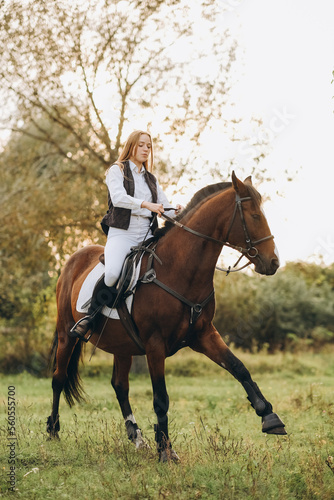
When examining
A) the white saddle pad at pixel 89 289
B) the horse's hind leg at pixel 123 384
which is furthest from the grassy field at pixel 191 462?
the white saddle pad at pixel 89 289

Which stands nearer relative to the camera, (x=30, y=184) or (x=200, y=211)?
(x=200, y=211)

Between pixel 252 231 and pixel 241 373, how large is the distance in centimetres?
133

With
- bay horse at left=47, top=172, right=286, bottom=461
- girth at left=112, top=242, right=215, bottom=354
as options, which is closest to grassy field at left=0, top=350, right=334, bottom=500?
bay horse at left=47, top=172, right=286, bottom=461

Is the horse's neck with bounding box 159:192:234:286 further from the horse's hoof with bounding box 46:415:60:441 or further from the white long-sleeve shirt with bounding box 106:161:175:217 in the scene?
the horse's hoof with bounding box 46:415:60:441

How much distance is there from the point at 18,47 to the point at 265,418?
39.2 ft

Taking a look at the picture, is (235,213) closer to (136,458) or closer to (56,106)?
(136,458)

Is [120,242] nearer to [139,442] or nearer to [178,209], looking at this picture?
[178,209]

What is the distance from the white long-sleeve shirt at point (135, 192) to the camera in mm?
5934

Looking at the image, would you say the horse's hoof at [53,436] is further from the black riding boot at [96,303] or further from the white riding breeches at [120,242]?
the white riding breeches at [120,242]

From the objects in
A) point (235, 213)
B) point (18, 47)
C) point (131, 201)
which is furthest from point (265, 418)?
point (18, 47)

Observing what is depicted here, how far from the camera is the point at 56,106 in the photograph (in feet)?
50.6

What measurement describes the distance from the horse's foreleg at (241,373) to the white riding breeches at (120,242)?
109 centimetres

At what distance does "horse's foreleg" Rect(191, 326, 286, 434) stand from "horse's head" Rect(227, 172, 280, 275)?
34.5 inches

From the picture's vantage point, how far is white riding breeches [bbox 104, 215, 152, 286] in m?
5.96
